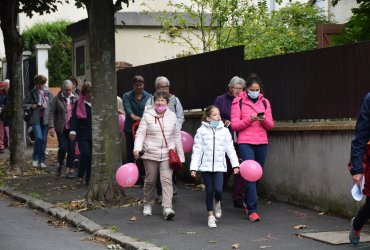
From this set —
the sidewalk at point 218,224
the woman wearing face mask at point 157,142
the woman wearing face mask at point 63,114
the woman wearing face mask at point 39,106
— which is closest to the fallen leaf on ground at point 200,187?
the sidewalk at point 218,224

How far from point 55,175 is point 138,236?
7.50 m

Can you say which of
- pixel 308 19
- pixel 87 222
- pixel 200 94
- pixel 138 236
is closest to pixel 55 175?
pixel 200 94

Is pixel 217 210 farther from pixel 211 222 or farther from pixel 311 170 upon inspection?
pixel 311 170

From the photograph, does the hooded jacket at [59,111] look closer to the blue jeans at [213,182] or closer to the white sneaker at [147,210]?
the white sneaker at [147,210]

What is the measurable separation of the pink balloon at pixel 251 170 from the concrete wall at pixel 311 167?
36.7 inches

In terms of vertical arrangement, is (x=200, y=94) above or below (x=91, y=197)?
→ above

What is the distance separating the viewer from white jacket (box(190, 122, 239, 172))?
1145 centimetres

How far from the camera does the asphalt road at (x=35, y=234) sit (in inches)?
412

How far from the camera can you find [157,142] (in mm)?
12094

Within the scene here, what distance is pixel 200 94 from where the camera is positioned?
623 inches

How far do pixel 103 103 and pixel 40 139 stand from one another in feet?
19.8

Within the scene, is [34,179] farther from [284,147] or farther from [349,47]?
[349,47]

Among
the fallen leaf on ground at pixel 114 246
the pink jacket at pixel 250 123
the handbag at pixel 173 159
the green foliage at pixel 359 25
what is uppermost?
the green foliage at pixel 359 25

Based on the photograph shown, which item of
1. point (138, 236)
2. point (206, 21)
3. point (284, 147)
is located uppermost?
point (206, 21)
